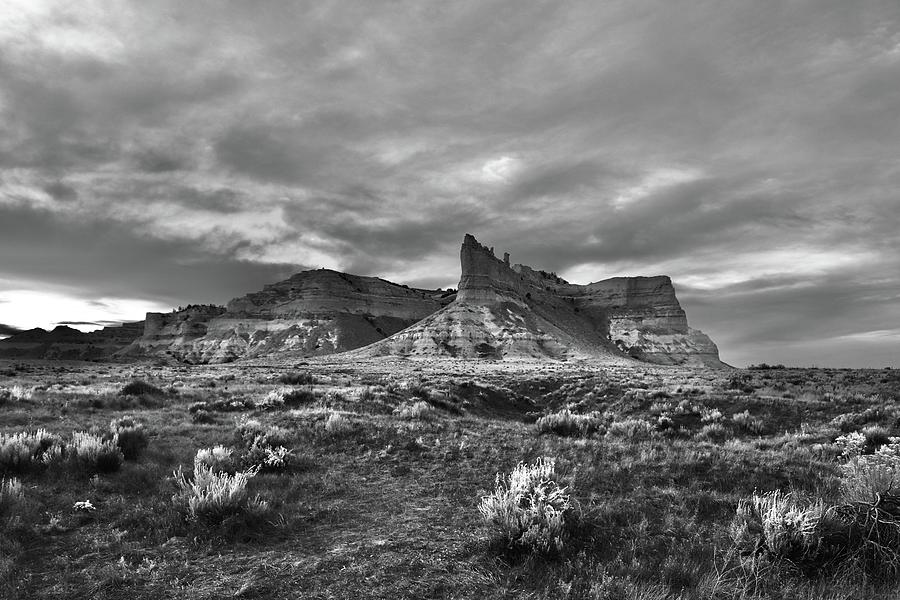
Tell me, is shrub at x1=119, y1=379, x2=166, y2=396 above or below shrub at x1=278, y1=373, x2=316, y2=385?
above

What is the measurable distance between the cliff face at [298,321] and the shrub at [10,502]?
100844mm

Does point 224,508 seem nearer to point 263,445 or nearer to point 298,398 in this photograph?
point 263,445

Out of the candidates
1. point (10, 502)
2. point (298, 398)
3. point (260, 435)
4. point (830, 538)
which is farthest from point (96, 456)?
point (298, 398)

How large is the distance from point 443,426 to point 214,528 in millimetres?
7445

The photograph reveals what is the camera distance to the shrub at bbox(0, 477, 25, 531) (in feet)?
16.2

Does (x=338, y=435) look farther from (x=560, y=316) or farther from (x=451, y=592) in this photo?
(x=560, y=316)

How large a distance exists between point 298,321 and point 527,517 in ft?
384

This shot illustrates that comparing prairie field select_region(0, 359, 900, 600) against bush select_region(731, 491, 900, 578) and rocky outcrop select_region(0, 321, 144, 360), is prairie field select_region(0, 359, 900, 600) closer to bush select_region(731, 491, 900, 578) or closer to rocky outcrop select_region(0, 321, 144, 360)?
bush select_region(731, 491, 900, 578)

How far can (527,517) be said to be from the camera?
4629 millimetres

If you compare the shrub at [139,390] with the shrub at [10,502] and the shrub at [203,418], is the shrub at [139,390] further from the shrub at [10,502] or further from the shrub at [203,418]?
the shrub at [10,502]

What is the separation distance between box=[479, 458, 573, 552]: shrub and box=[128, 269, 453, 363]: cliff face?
10291 centimetres

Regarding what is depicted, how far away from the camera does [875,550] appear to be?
14.0 ft

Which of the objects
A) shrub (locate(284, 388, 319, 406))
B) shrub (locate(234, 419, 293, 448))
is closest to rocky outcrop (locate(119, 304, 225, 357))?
shrub (locate(284, 388, 319, 406))

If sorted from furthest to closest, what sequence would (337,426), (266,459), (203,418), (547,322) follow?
(547,322), (203,418), (337,426), (266,459)
